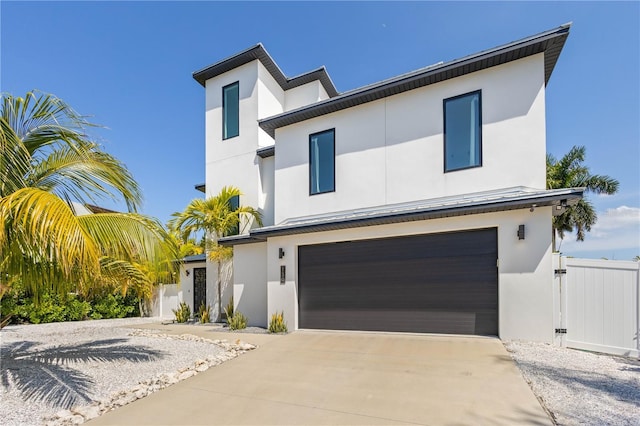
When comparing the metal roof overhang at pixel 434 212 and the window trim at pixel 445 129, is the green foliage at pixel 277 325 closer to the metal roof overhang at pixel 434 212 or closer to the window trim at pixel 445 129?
the metal roof overhang at pixel 434 212

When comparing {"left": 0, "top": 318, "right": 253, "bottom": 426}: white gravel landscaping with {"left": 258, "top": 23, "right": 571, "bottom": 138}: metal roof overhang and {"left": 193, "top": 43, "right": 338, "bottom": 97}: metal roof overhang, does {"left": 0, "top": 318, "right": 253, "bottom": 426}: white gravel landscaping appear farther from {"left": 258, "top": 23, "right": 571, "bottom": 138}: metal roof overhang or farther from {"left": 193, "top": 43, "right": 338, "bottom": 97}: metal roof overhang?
{"left": 193, "top": 43, "right": 338, "bottom": 97}: metal roof overhang

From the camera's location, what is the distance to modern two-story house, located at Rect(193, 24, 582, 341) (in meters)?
7.24

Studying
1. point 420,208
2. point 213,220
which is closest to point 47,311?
point 213,220

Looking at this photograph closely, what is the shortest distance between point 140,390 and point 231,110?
11.0 meters

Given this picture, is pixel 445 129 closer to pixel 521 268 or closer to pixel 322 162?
pixel 322 162

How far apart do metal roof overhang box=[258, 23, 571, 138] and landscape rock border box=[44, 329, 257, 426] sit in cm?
699

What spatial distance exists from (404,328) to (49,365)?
730 centimetres

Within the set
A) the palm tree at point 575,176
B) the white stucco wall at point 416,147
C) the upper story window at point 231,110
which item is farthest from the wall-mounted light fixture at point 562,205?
the palm tree at point 575,176

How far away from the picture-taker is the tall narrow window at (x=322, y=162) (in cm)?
1006

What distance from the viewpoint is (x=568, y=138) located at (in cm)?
1762

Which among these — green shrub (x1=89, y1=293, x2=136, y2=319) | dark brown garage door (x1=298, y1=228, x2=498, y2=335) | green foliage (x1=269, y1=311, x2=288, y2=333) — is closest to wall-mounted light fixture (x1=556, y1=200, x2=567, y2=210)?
dark brown garage door (x1=298, y1=228, x2=498, y2=335)

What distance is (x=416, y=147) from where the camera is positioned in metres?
8.82

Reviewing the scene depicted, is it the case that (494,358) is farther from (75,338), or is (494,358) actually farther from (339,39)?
(339,39)

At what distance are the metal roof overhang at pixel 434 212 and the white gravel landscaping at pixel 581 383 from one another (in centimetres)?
292
